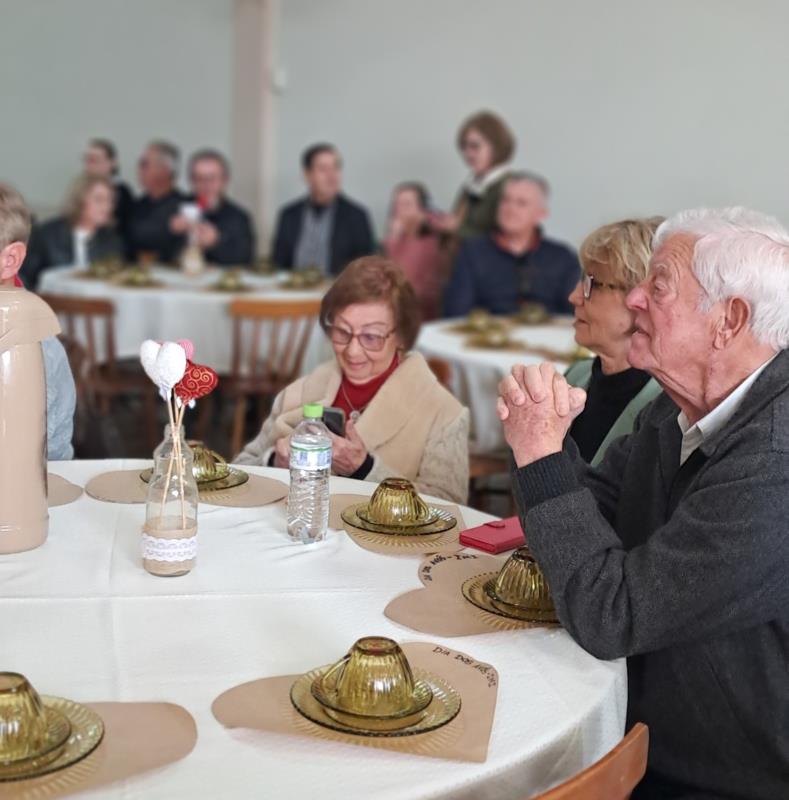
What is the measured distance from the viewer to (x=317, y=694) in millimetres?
1398

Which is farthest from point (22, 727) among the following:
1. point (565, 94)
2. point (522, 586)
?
point (565, 94)

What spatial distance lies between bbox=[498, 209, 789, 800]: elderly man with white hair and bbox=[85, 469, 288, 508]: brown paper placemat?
25.6 inches

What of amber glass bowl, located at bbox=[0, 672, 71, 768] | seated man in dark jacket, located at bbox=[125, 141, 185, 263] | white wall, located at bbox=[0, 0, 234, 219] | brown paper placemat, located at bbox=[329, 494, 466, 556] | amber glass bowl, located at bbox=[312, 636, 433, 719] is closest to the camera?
amber glass bowl, located at bbox=[0, 672, 71, 768]

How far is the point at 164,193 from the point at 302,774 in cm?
695

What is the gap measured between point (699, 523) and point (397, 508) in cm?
68

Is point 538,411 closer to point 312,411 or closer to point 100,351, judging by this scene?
point 312,411

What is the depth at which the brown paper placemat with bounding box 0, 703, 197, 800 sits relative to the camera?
1.18 metres

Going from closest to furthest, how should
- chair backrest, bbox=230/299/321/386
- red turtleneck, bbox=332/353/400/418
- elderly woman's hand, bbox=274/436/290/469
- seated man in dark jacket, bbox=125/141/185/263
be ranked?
elderly woman's hand, bbox=274/436/290/469
red turtleneck, bbox=332/353/400/418
chair backrest, bbox=230/299/321/386
seated man in dark jacket, bbox=125/141/185/263

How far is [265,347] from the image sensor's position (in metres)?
5.60

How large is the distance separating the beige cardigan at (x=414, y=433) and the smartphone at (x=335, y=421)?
115 mm

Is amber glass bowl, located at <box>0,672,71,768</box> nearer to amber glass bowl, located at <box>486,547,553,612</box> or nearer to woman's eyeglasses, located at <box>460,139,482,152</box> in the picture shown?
amber glass bowl, located at <box>486,547,553,612</box>

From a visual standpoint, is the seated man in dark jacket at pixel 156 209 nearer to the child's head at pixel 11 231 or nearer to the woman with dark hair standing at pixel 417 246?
the woman with dark hair standing at pixel 417 246

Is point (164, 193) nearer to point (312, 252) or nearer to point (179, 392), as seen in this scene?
point (312, 252)

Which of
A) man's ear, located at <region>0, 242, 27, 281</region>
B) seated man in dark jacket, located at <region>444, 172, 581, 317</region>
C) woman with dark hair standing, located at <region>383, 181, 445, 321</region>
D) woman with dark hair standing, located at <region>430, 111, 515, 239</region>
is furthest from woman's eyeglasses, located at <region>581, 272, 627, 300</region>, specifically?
woman with dark hair standing, located at <region>430, 111, 515, 239</region>
